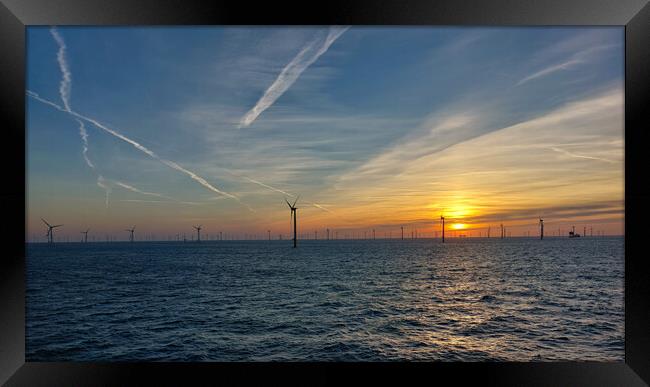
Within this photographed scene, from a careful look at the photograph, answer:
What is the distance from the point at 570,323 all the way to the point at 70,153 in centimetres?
6328

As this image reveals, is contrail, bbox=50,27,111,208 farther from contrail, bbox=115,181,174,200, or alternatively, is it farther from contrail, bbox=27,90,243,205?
contrail, bbox=115,181,174,200

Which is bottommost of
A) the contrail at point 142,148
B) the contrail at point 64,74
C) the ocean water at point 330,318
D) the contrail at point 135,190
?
the ocean water at point 330,318

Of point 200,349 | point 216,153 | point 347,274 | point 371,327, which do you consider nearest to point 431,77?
point 216,153

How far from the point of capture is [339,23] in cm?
334

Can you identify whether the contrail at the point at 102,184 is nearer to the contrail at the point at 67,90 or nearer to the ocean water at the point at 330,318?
the contrail at the point at 67,90

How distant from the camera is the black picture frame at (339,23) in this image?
3.16 m

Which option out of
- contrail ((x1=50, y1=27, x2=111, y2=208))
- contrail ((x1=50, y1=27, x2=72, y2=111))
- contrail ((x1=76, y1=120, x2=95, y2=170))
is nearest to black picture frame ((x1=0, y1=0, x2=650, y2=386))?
contrail ((x1=76, y1=120, x2=95, y2=170))

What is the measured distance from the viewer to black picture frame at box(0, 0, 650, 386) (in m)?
3.16

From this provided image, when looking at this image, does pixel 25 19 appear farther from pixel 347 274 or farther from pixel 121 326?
pixel 347 274

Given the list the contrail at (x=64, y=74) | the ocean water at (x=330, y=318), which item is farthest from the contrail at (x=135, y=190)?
the ocean water at (x=330, y=318)

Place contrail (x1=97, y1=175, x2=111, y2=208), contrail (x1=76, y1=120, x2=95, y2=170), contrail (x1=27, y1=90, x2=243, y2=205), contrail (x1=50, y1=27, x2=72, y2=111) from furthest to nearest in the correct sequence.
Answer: contrail (x1=97, y1=175, x2=111, y2=208), contrail (x1=50, y1=27, x2=72, y2=111), contrail (x1=27, y1=90, x2=243, y2=205), contrail (x1=76, y1=120, x2=95, y2=170)

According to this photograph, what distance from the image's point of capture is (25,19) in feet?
11.1

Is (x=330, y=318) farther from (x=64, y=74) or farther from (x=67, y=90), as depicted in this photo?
(x=64, y=74)

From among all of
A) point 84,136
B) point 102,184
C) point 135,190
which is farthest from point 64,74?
point 135,190
